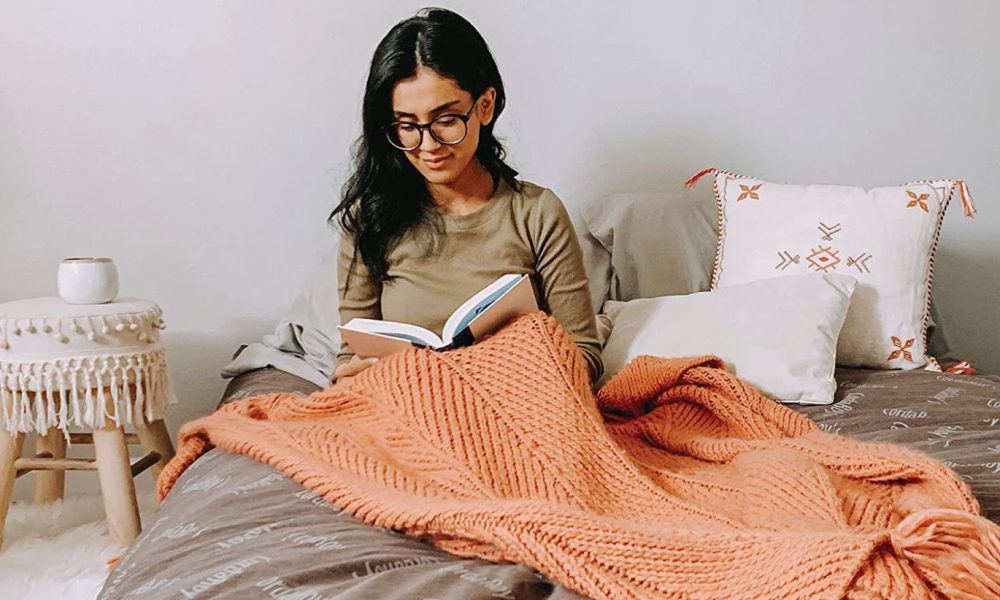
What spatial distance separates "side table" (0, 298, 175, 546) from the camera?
148 cm

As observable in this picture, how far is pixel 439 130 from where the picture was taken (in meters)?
1.37

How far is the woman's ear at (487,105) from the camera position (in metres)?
1.42

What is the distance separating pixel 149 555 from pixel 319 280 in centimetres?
89

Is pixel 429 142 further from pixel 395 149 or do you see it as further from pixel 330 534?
pixel 330 534

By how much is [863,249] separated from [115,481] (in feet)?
4.46

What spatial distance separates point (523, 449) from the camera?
1.04 m

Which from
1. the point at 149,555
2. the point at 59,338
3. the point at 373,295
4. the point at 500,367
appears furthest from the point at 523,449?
the point at 59,338

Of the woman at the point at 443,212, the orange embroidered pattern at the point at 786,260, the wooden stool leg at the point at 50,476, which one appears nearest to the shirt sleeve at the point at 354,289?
the woman at the point at 443,212

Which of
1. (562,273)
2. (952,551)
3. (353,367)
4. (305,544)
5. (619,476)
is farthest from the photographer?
(562,273)

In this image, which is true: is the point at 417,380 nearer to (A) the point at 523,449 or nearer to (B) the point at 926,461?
(A) the point at 523,449

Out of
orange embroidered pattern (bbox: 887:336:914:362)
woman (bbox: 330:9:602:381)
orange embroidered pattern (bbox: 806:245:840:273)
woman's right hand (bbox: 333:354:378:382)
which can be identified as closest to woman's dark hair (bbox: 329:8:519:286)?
woman (bbox: 330:9:602:381)

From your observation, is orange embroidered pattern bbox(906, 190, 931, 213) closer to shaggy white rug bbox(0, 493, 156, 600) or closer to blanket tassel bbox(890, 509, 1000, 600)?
blanket tassel bbox(890, 509, 1000, 600)

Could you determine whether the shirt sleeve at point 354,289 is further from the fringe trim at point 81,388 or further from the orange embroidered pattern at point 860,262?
the orange embroidered pattern at point 860,262

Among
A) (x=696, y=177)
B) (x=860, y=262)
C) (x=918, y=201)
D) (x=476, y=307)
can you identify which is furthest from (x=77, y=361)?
(x=918, y=201)
